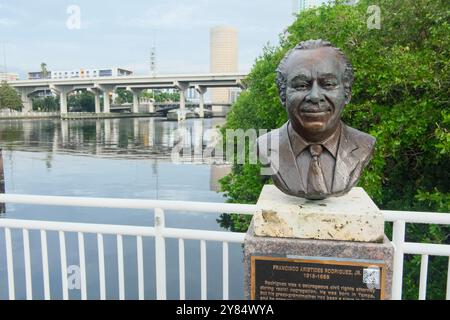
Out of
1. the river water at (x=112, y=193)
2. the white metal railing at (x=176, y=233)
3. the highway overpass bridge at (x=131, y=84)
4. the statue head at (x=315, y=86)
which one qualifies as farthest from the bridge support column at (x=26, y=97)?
the statue head at (x=315, y=86)

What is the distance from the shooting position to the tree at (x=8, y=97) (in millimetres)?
57812

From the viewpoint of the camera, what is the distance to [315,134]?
2447 mm

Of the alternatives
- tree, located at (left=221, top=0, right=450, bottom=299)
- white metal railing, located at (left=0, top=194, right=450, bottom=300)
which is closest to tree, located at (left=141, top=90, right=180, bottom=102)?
tree, located at (left=221, top=0, right=450, bottom=299)

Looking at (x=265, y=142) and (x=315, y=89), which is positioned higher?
(x=315, y=89)

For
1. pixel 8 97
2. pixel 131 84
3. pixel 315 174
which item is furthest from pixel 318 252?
pixel 8 97

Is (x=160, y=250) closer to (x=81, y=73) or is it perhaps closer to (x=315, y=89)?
(x=315, y=89)

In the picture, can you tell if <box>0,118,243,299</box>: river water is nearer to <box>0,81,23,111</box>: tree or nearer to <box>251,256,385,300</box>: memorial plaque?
<box>251,256,385,300</box>: memorial plaque

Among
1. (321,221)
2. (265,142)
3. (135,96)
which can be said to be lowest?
(321,221)

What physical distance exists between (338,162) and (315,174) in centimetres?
17

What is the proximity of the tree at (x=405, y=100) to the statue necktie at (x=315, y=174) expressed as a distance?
253 centimetres

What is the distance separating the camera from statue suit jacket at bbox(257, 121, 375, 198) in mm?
2494

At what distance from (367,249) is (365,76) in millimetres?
3918
